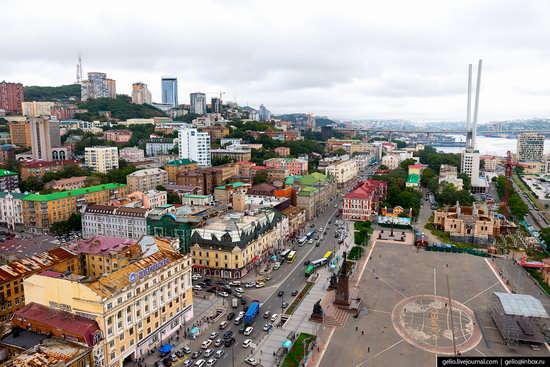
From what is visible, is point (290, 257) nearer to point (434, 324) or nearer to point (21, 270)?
point (434, 324)

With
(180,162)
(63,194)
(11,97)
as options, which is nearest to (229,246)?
(63,194)

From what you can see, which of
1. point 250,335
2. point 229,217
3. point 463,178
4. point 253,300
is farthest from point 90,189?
point 463,178

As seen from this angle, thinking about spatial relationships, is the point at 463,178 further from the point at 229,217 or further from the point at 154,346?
the point at 154,346

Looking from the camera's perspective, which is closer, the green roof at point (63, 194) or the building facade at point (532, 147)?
the green roof at point (63, 194)

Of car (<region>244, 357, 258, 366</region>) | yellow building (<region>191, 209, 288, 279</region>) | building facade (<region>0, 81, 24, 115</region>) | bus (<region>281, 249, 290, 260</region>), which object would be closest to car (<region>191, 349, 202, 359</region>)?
car (<region>244, 357, 258, 366</region>)

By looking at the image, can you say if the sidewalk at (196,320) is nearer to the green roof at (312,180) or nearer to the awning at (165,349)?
the awning at (165,349)

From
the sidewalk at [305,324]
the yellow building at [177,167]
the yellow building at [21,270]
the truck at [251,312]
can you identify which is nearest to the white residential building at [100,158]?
the yellow building at [177,167]

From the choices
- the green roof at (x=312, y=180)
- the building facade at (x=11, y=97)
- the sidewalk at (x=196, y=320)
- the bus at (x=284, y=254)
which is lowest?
the sidewalk at (x=196, y=320)

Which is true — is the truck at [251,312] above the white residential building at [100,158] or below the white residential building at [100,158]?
below
